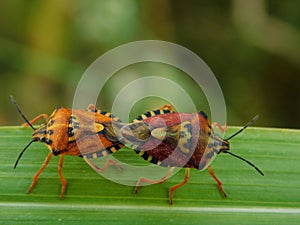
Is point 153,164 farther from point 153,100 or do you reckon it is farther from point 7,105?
point 7,105

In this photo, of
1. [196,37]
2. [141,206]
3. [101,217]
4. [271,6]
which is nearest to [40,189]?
[101,217]

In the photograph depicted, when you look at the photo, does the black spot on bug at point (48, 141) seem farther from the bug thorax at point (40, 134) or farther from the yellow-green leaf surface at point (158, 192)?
the yellow-green leaf surface at point (158, 192)

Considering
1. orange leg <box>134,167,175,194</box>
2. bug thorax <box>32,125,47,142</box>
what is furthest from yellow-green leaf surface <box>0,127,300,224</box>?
bug thorax <box>32,125,47,142</box>

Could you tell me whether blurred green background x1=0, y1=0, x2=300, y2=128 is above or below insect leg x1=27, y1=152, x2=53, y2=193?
above

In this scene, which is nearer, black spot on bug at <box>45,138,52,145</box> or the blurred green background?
black spot on bug at <box>45,138,52,145</box>

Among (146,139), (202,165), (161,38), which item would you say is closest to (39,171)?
(146,139)

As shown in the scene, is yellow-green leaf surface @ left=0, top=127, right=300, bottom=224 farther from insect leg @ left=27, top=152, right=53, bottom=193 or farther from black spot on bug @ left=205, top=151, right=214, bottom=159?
black spot on bug @ left=205, top=151, right=214, bottom=159
